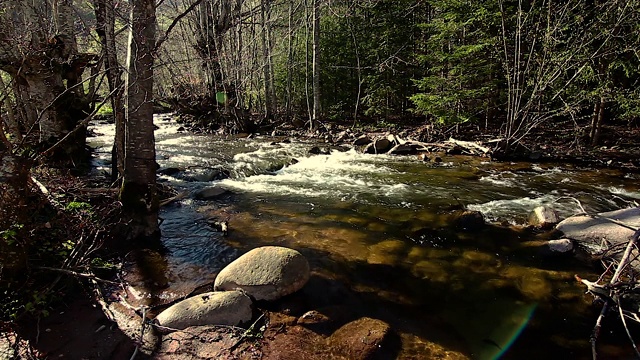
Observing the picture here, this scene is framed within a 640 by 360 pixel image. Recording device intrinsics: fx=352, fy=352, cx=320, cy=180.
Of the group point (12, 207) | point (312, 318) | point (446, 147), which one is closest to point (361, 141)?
point (446, 147)

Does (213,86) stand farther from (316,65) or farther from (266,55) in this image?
(316,65)

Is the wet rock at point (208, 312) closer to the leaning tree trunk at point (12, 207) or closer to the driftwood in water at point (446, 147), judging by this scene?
the leaning tree trunk at point (12, 207)

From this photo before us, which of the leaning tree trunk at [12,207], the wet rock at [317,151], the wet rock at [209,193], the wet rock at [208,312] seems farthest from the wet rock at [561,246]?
the wet rock at [317,151]

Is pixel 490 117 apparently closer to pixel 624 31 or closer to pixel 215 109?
pixel 624 31

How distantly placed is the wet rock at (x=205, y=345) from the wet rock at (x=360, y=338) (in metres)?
0.82

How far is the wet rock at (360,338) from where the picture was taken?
3.45 meters

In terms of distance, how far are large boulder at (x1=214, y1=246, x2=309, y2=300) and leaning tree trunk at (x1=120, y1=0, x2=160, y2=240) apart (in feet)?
6.61

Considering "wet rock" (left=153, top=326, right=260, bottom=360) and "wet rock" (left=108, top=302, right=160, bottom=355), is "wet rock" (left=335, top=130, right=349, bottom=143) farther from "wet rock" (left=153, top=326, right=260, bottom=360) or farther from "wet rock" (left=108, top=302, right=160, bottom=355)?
"wet rock" (left=153, top=326, right=260, bottom=360)

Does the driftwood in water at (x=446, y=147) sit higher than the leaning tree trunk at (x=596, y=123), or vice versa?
the leaning tree trunk at (x=596, y=123)

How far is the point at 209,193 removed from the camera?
8344 millimetres

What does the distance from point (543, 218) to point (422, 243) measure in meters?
2.53

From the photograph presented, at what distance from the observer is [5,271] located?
340cm

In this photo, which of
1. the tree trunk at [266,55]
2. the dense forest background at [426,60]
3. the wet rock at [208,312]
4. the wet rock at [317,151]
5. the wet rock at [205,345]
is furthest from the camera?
the tree trunk at [266,55]

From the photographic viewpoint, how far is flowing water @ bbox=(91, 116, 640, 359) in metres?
3.96
